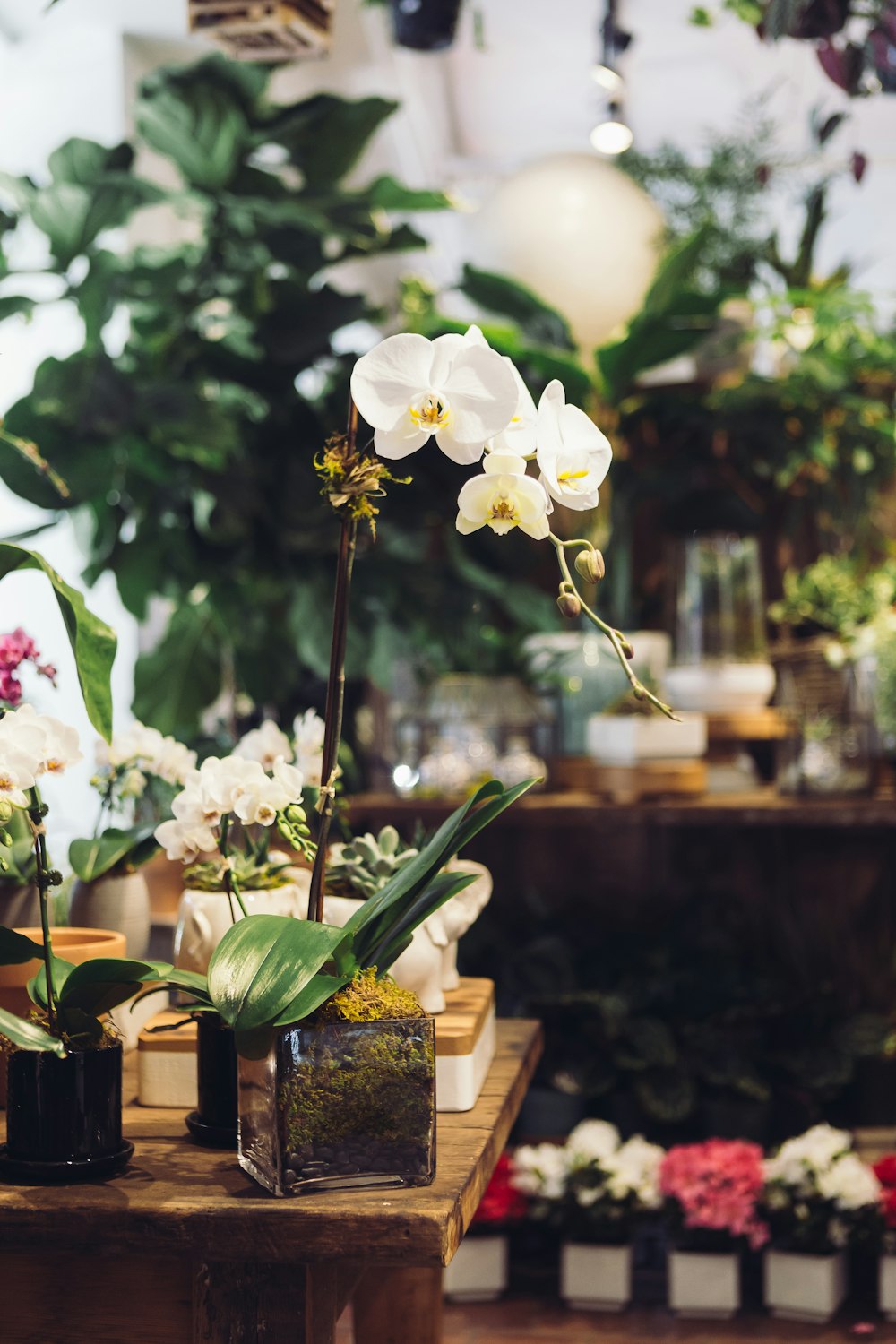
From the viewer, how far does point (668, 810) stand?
A: 8.36 ft

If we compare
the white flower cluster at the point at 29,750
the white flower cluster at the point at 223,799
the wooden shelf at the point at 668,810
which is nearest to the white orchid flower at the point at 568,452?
the white flower cluster at the point at 223,799

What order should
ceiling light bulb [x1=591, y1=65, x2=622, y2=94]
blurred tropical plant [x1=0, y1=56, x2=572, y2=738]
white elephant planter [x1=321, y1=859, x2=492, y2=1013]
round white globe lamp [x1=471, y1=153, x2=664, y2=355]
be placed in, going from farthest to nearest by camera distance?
ceiling light bulb [x1=591, y1=65, x2=622, y2=94], round white globe lamp [x1=471, y1=153, x2=664, y2=355], blurred tropical plant [x1=0, y1=56, x2=572, y2=738], white elephant planter [x1=321, y1=859, x2=492, y2=1013]

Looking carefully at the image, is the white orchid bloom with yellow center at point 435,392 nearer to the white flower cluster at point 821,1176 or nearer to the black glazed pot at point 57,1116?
the black glazed pot at point 57,1116

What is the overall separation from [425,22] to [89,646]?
1.72m

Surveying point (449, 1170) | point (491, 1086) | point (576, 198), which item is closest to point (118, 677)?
point (576, 198)

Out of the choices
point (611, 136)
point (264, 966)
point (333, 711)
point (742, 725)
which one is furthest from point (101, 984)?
point (611, 136)

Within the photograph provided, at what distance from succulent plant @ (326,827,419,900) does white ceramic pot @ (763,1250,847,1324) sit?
4.75ft

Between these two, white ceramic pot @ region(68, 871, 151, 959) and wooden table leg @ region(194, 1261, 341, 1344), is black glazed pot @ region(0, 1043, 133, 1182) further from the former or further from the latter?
white ceramic pot @ region(68, 871, 151, 959)

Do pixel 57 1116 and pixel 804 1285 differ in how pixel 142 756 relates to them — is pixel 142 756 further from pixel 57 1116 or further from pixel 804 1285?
pixel 804 1285

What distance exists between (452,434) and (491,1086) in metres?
0.61

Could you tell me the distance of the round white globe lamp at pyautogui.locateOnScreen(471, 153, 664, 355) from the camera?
2.62m

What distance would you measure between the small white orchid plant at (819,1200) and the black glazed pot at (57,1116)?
1.65 m

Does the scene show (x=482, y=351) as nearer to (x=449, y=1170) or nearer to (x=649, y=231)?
(x=449, y=1170)

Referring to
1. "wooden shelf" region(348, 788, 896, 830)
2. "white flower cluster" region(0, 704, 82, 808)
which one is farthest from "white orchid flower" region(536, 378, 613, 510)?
"wooden shelf" region(348, 788, 896, 830)
